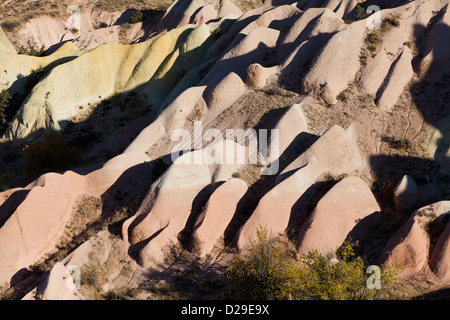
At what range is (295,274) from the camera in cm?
1675

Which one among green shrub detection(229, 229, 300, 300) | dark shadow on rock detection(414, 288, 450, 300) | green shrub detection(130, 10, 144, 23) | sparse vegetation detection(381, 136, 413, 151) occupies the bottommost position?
dark shadow on rock detection(414, 288, 450, 300)

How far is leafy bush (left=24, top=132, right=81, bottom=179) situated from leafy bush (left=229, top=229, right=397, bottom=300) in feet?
53.1

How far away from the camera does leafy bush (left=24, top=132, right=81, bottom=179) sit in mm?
29516

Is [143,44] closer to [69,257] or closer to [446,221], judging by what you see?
[69,257]

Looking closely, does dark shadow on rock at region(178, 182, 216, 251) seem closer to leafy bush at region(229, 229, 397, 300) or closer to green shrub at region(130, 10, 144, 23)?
leafy bush at region(229, 229, 397, 300)

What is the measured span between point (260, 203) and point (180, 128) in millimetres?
8394

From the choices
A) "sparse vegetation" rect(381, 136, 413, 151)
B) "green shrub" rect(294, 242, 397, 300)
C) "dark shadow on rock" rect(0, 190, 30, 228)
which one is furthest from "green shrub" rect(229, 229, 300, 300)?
"dark shadow on rock" rect(0, 190, 30, 228)

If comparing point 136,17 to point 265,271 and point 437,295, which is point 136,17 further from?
point 437,295

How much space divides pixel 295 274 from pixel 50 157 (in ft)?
64.5

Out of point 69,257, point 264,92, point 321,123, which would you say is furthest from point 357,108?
point 69,257

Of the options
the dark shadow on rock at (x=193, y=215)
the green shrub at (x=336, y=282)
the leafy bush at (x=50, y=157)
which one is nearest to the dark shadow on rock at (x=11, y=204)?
the leafy bush at (x=50, y=157)

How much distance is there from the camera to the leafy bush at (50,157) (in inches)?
1162

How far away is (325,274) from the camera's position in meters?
15.9

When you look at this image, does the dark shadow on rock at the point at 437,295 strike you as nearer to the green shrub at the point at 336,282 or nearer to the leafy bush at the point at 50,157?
the green shrub at the point at 336,282
